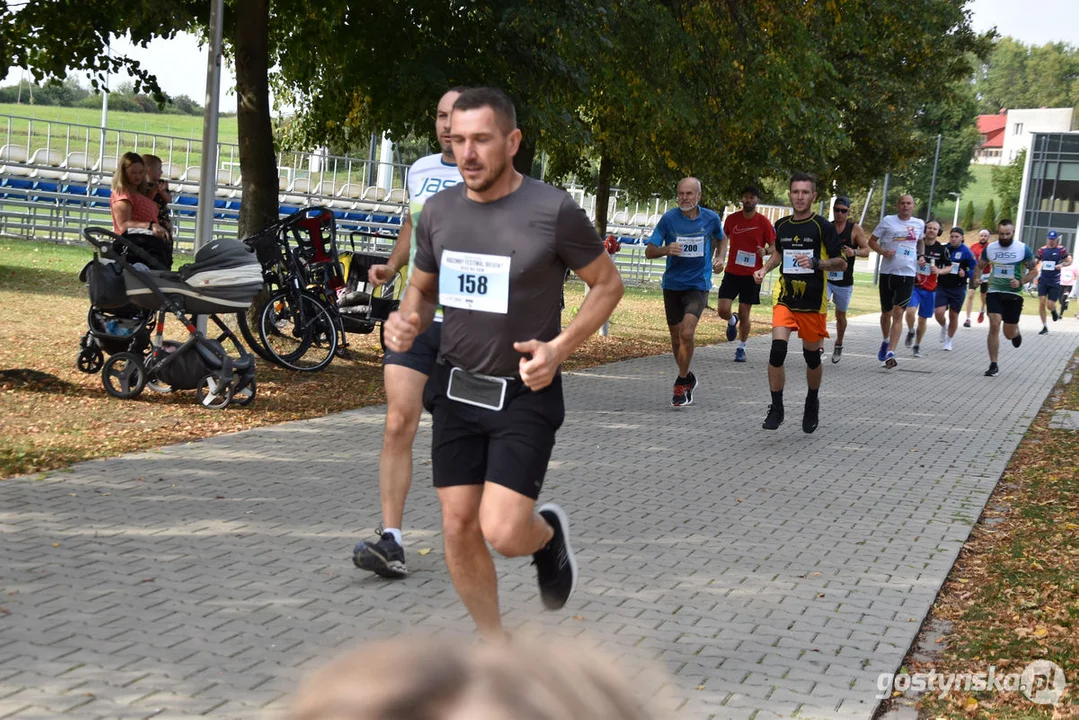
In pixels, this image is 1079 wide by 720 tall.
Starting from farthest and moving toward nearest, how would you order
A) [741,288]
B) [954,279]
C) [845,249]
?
[954,279] → [741,288] → [845,249]

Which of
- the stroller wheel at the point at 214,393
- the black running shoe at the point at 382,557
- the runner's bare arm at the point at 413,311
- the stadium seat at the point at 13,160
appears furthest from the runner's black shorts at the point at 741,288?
the stadium seat at the point at 13,160

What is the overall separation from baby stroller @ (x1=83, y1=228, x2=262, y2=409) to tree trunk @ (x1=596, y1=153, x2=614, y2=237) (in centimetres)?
1134

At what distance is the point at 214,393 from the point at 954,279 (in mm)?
13958

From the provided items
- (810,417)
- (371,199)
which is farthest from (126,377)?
(371,199)

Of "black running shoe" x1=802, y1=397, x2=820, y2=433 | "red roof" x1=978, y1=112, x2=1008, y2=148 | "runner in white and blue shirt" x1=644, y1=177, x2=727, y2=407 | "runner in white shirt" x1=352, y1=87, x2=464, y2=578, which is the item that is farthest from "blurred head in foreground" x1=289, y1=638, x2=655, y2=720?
"red roof" x1=978, y1=112, x2=1008, y2=148

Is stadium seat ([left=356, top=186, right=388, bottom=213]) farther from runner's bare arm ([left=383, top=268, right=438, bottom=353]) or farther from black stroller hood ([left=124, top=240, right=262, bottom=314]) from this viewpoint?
runner's bare arm ([left=383, top=268, right=438, bottom=353])

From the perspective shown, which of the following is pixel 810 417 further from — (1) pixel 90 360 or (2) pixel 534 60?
(1) pixel 90 360

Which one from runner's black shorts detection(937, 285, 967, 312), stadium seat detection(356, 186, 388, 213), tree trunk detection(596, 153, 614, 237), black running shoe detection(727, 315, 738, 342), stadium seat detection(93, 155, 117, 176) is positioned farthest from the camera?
stadium seat detection(356, 186, 388, 213)

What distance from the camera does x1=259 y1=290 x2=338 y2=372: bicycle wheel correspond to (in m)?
13.0

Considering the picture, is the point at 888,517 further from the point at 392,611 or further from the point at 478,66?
the point at 478,66

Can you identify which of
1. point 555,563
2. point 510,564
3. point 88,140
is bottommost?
point 510,564

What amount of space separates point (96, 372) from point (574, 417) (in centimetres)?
429

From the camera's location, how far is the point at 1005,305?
18.7 metres

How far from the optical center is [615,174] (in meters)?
23.7
